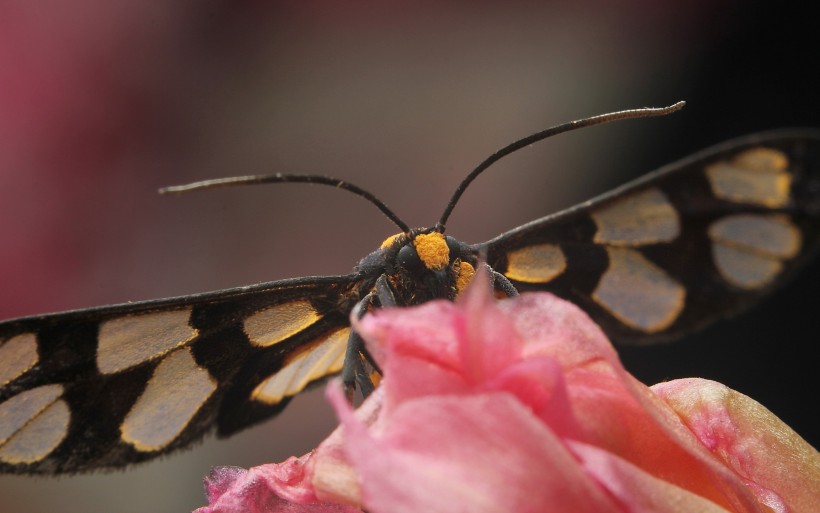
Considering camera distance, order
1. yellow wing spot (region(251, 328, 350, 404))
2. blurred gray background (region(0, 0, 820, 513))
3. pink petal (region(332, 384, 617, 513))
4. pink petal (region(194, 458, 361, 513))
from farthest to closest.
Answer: blurred gray background (region(0, 0, 820, 513)) < yellow wing spot (region(251, 328, 350, 404)) < pink petal (region(194, 458, 361, 513)) < pink petal (region(332, 384, 617, 513))

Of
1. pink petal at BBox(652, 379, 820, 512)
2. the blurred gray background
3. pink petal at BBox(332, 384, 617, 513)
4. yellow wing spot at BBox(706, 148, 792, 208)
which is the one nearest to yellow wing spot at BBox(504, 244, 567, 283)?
yellow wing spot at BBox(706, 148, 792, 208)

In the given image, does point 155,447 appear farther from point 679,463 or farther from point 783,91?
point 783,91

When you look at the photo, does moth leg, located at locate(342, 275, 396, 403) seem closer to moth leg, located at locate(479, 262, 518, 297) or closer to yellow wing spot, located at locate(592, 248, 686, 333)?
moth leg, located at locate(479, 262, 518, 297)

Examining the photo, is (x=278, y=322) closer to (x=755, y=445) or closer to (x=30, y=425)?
(x=30, y=425)

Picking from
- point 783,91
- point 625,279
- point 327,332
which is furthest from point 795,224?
point 783,91

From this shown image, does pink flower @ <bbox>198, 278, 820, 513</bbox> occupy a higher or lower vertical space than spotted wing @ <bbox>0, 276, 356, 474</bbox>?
higher

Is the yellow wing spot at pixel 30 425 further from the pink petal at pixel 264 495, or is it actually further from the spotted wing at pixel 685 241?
the spotted wing at pixel 685 241

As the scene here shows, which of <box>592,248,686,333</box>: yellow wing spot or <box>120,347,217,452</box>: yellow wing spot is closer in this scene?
<box>120,347,217,452</box>: yellow wing spot

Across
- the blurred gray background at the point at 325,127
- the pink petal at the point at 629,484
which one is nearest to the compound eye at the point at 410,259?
the pink petal at the point at 629,484
